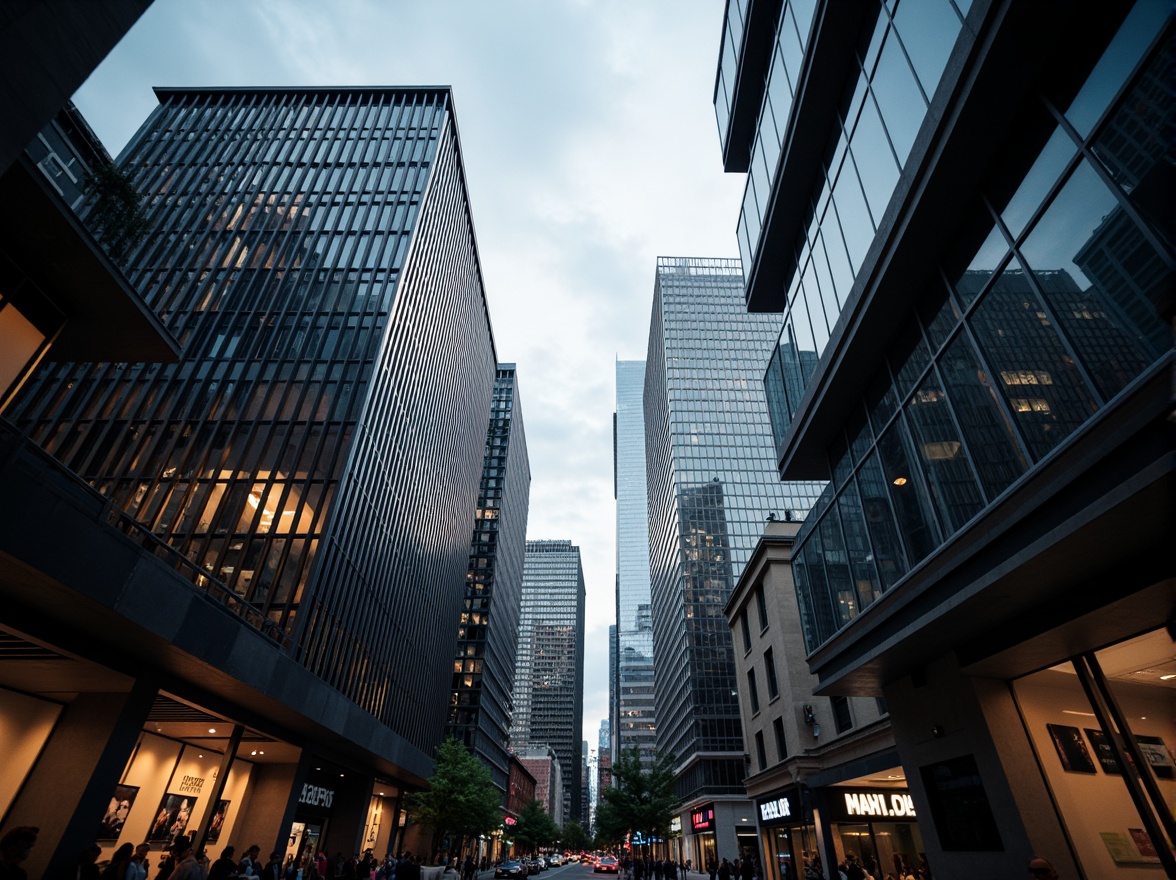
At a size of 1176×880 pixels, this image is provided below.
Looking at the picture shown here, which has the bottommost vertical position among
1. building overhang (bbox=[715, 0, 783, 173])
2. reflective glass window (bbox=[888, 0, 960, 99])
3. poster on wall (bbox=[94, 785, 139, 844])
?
poster on wall (bbox=[94, 785, 139, 844])

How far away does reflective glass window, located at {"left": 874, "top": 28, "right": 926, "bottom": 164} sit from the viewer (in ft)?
38.2

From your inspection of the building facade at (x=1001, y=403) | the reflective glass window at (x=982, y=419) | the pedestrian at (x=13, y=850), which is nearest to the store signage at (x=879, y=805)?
the building facade at (x=1001, y=403)

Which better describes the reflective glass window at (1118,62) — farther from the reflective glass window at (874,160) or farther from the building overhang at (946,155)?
the reflective glass window at (874,160)

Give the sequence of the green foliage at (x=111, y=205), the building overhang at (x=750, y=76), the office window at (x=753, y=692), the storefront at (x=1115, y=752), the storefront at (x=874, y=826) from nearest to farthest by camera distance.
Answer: the storefront at (x=1115, y=752)
the green foliage at (x=111, y=205)
the building overhang at (x=750, y=76)
the storefront at (x=874, y=826)
the office window at (x=753, y=692)

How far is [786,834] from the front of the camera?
102ft

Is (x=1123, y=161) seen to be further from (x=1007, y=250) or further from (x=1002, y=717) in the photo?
(x=1002, y=717)

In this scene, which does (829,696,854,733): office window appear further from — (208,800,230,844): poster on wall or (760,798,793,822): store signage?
(208,800,230,844): poster on wall

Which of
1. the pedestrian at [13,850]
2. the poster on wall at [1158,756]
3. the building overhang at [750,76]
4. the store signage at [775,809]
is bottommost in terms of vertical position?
the pedestrian at [13,850]

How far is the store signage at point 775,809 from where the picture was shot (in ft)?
96.1

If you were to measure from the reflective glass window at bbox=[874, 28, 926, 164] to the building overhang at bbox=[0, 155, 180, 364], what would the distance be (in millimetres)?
16847

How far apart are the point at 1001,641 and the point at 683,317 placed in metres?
105

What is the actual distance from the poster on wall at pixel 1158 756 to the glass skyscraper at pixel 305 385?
922 inches

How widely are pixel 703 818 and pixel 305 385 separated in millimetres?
52929

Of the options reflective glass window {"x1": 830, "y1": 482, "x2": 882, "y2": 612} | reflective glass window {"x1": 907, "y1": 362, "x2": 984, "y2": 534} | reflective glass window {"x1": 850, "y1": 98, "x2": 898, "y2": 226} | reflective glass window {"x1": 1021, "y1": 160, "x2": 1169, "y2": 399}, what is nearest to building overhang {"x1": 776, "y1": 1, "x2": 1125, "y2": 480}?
reflective glass window {"x1": 850, "y1": 98, "x2": 898, "y2": 226}
